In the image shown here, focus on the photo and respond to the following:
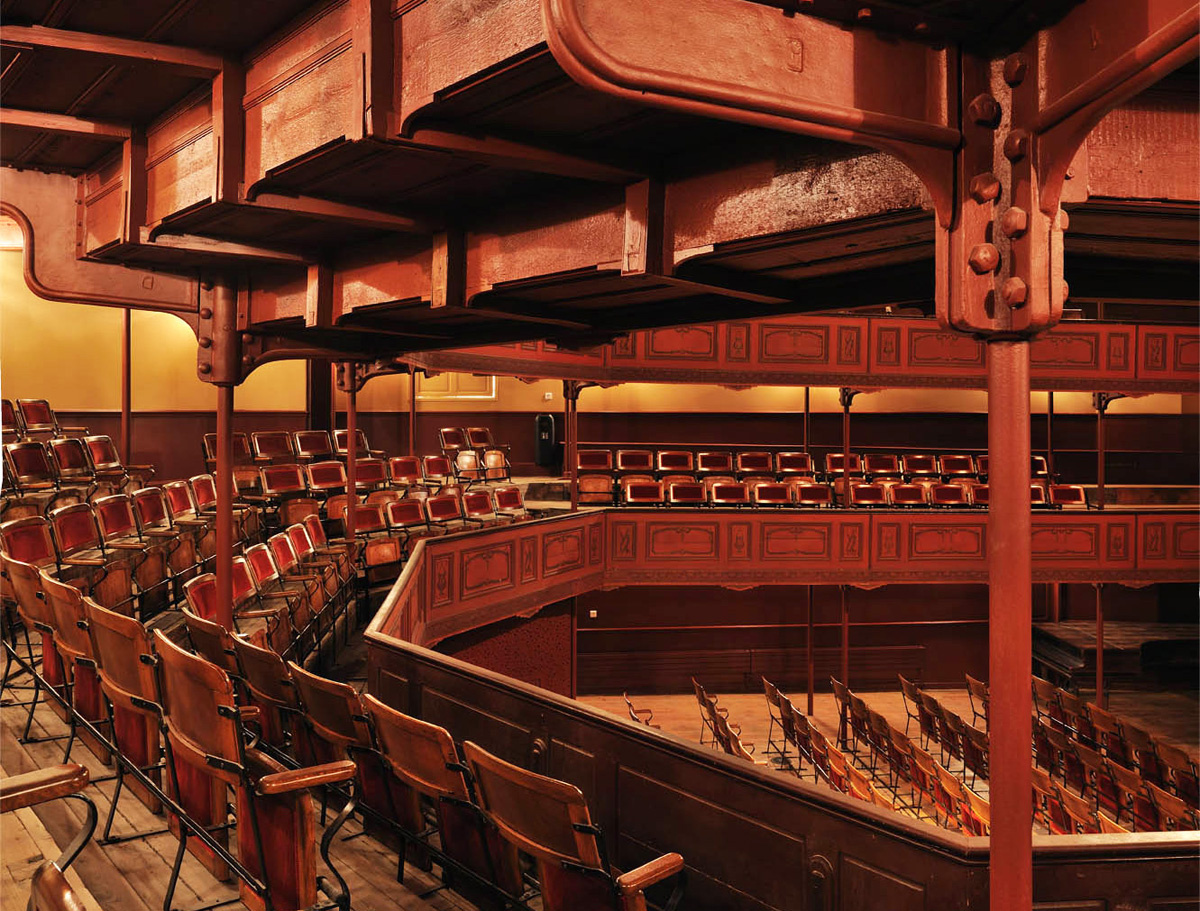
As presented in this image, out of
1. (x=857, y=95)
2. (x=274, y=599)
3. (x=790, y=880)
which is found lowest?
(x=790, y=880)

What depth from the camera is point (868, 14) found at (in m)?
1.78

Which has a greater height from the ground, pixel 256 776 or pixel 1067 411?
pixel 1067 411

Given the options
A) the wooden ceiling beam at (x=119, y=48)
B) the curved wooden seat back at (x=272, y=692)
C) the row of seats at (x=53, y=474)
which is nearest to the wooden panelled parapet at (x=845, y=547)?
the row of seats at (x=53, y=474)

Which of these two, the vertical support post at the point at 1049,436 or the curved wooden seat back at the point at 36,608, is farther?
the vertical support post at the point at 1049,436

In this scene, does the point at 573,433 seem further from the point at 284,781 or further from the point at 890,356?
the point at 284,781

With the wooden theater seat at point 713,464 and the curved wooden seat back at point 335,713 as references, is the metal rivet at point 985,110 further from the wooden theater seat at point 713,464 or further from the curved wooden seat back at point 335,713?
the wooden theater seat at point 713,464

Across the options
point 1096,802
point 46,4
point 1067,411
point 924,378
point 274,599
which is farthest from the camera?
point 1067,411

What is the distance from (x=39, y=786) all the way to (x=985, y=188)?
2.29 m

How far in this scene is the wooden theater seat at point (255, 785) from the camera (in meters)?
2.47

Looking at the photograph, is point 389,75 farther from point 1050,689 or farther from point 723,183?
point 1050,689

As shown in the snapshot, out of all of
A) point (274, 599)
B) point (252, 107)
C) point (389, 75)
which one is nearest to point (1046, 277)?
point (389, 75)

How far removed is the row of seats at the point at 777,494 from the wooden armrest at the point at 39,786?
9494mm

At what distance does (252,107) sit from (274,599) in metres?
4.19

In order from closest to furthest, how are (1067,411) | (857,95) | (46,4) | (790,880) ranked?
1. (857,95)
2. (46,4)
3. (790,880)
4. (1067,411)
